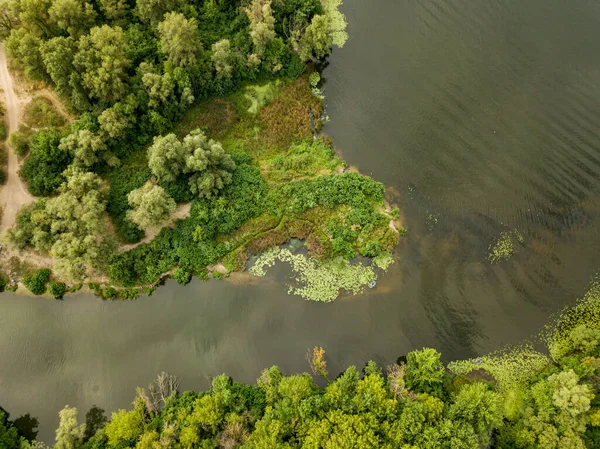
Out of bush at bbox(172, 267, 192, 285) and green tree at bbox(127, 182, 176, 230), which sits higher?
A: green tree at bbox(127, 182, 176, 230)

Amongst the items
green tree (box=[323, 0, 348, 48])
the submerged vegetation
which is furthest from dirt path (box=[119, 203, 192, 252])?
green tree (box=[323, 0, 348, 48])

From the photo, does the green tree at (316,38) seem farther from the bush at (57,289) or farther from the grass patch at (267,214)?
the bush at (57,289)

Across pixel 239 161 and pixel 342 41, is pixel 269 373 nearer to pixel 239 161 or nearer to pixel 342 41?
pixel 239 161

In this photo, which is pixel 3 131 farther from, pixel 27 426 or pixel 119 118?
pixel 27 426

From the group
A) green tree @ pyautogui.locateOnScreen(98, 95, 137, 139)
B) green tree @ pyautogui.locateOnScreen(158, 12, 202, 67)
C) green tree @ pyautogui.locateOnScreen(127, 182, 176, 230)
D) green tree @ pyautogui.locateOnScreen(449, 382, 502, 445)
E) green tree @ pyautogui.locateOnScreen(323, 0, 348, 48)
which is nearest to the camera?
green tree @ pyautogui.locateOnScreen(449, 382, 502, 445)

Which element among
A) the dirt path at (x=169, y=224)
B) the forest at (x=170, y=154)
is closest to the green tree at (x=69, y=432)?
the forest at (x=170, y=154)

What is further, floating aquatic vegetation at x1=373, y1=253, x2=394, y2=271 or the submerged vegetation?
floating aquatic vegetation at x1=373, y1=253, x2=394, y2=271

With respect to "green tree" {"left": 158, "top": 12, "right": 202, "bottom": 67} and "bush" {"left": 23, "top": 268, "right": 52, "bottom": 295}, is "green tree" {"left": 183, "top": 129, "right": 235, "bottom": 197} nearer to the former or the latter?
"green tree" {"left": 158, "top": 12, "right": 202, "bottom": 67}

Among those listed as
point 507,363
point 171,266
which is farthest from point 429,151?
point 171,266
